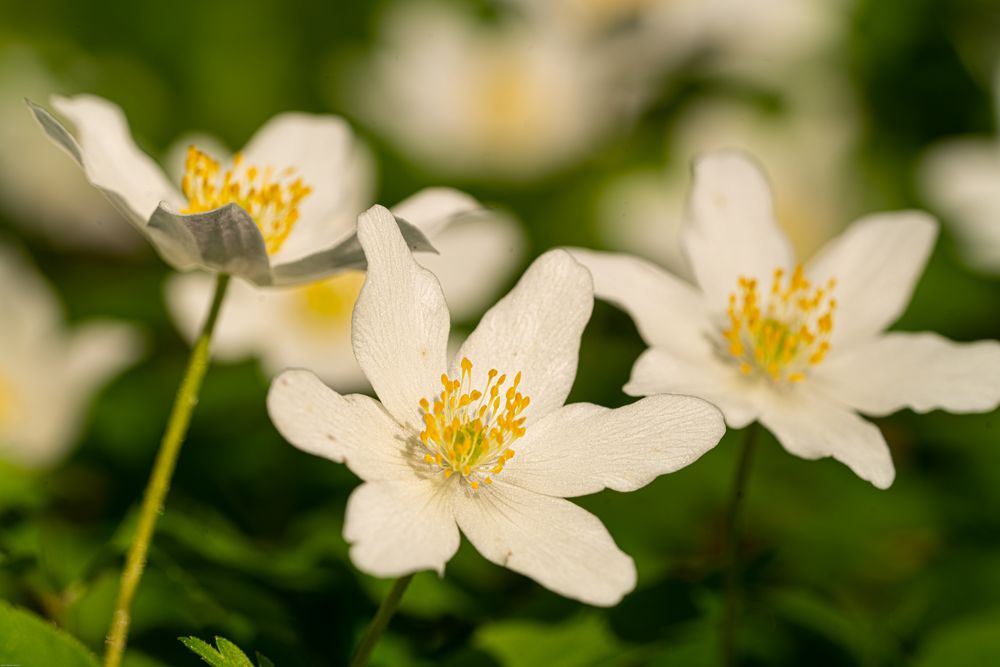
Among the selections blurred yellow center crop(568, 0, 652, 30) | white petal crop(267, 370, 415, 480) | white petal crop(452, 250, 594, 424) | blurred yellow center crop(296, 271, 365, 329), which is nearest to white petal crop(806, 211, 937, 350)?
white petal crop(452, 250, 594, 424)

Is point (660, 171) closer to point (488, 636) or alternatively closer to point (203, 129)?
point (203, 129)

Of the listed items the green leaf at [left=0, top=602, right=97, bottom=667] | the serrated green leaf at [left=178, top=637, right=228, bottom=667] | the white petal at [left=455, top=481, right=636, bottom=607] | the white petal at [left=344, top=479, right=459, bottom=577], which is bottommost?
the green leaf at [left=0, top=602, right=97, bottom=667]

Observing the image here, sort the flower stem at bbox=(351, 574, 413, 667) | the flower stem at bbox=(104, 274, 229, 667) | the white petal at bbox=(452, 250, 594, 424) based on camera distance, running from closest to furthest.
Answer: the flower stem at bbox=(351, 574, 413, 667)
the flower stem at bbox=(104, 274, 229, 667)
the white petal at bbox=(452, 250, 594, 424)

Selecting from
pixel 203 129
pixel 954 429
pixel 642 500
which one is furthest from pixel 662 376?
pixel 203 129

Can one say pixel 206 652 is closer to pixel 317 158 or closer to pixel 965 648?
pixel 317 158

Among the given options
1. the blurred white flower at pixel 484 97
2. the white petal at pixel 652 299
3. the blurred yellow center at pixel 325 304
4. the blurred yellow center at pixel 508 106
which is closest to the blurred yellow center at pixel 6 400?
the blurred yellow center at pixel 325 304

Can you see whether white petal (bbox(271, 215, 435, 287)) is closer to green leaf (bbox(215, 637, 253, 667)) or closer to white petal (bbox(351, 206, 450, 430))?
white petal (bbox(351, 206, 450, 430))
